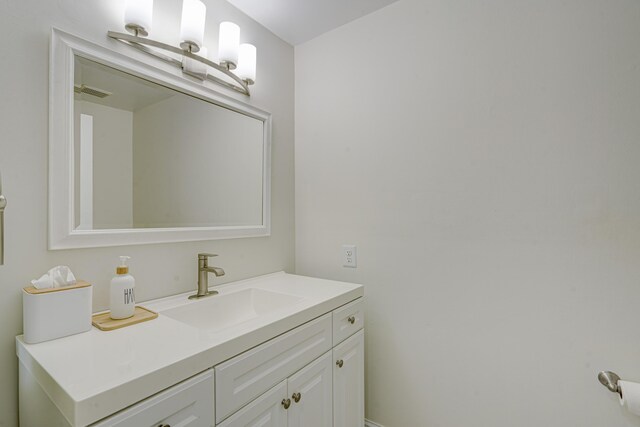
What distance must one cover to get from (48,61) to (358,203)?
1325 millimetres

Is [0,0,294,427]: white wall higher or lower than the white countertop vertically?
higher

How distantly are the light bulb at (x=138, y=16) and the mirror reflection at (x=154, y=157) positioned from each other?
169mm

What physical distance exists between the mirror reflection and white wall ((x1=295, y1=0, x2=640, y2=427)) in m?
0.52

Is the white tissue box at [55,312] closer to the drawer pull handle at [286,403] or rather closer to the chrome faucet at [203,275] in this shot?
the chrome faucet at [203,275]

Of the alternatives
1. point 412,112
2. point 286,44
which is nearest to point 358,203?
point 412,112

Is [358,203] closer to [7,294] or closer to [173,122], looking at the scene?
[173,122]

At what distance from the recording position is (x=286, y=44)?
6.10 ft

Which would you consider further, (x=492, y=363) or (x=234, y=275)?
(x=234, y=275)

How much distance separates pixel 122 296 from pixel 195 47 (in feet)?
3.22

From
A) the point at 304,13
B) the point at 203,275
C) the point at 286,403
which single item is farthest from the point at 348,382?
the point at 304,13

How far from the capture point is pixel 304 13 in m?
1.61

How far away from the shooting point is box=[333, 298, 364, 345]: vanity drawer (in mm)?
1265

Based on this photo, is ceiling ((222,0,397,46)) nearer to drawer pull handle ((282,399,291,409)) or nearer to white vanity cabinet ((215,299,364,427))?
white vanity cabinet ((215,299,364,427))

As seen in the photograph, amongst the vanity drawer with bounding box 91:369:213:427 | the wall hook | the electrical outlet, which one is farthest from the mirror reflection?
the wall hook
